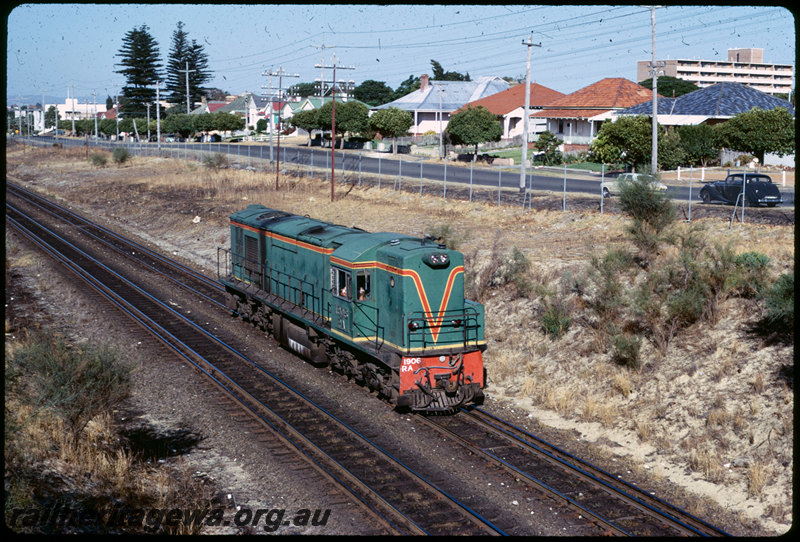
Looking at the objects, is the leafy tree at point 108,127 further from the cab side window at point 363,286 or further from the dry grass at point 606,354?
the cab side window at point 363,286

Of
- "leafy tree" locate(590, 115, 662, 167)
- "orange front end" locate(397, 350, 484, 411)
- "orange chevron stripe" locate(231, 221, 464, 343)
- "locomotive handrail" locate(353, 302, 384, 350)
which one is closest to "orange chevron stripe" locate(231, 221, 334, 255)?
"orange chevron stripe" locate(231, 221, 464, 343)

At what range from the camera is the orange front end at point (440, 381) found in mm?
16812

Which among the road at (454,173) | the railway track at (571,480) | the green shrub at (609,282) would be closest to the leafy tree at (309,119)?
the road at (454,173)

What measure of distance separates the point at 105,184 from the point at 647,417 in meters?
62.2

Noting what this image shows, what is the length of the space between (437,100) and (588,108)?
31.9 m

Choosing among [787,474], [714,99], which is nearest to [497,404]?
[787,474]

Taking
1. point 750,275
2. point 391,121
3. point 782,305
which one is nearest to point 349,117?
point 391,121

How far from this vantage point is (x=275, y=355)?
22234mm

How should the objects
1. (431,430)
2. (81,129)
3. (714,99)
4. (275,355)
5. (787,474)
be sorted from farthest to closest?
(81,129) < (714,99) < (275,355) < (431,430) < (787,474)

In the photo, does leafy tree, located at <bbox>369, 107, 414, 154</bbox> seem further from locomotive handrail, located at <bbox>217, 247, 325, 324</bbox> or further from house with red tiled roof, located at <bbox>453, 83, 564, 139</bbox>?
locomotive handrail, located at <bbox>217, 247, 325, 324</bbox>

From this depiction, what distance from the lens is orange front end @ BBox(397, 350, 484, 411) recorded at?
16.8 meters

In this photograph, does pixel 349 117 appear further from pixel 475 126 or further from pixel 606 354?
pixel 606 354

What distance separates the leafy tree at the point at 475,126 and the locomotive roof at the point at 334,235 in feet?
168

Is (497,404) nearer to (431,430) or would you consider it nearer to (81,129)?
(431,430)
